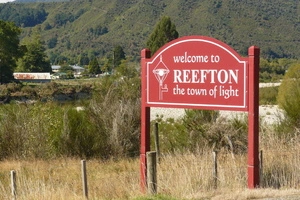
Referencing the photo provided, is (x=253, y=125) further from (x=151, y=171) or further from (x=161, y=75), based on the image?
(x=161, y=75)

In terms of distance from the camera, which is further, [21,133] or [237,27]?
[237,27]

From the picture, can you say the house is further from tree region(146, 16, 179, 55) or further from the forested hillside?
the forested hillside

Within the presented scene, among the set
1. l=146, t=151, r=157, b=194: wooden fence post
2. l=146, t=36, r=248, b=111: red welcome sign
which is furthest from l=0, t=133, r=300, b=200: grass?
l=146, t=36, r=248, b=111: red welcome sign

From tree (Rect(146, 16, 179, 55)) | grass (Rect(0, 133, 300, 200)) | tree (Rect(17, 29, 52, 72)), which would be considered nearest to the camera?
grass (Rect(0, 133, 300, 200))

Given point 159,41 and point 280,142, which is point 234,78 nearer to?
point 280,142

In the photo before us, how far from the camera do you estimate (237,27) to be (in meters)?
146

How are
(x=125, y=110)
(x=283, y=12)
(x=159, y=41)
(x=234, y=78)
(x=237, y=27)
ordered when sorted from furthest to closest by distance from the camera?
(x=283, y=12) → (x=237, y=27) → (x=159, y=41) → (x=125, y=110) → (x=234, y=78)

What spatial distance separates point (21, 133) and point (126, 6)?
16232 centimetres

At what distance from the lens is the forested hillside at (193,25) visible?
141 m

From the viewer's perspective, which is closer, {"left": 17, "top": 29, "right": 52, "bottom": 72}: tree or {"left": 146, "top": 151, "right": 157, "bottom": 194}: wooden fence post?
{"left": 146, "top": 151, "right": 157, "bottom": 194}: wooden fence post

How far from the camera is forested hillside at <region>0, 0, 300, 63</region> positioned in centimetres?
14075

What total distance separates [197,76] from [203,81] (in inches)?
6.1

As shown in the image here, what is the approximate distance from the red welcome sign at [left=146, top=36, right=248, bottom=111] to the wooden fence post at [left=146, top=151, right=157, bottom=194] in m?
1.49

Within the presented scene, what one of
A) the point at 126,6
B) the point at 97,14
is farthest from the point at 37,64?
the point at 97,14
